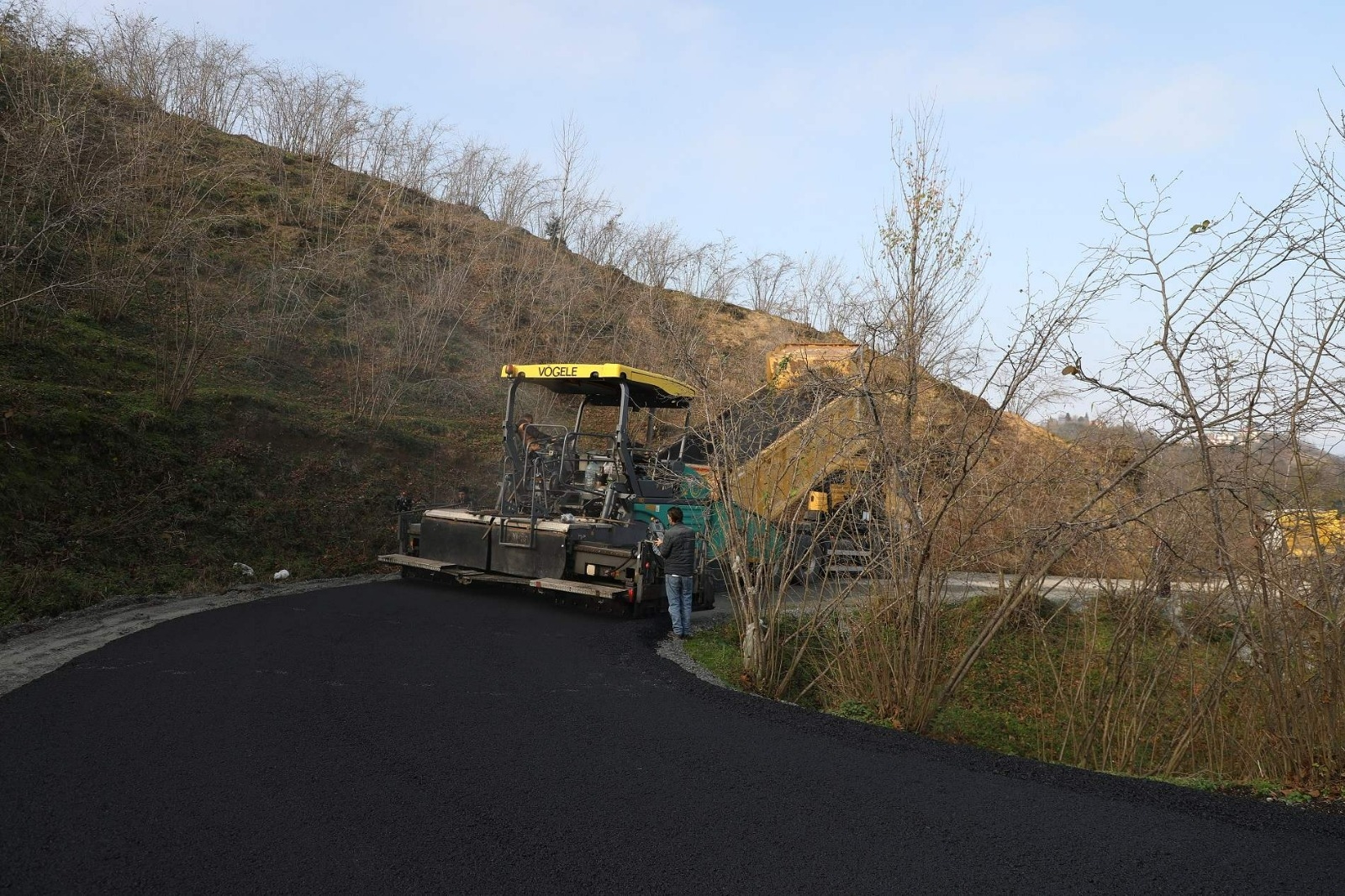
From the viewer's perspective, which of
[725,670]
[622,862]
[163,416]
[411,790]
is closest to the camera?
[622,862]

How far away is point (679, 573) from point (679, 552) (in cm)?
26

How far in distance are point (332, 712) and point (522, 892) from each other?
3.04m

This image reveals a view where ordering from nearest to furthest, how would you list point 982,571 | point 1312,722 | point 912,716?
point 1312,722, point 912,716, point 982,571

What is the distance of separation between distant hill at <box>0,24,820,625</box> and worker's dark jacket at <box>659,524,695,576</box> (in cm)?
197

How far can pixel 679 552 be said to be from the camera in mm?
10789

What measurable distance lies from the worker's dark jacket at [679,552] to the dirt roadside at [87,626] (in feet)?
15.7

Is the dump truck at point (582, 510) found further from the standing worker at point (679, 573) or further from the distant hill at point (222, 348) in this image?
the distant hill at point (222, 348)

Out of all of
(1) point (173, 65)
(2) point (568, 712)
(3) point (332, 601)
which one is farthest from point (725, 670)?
(1) point (173, 65)

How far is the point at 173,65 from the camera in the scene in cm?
2988

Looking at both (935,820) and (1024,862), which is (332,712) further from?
(1024,862)

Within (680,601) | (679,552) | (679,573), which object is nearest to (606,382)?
(679,552)

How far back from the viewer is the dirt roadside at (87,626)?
24.0 feet

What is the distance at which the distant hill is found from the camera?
40.6 feet

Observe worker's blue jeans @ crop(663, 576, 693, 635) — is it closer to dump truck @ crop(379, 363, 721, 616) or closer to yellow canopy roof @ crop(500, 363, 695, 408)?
dump truck @ crop(379, 363, 721, 616)
